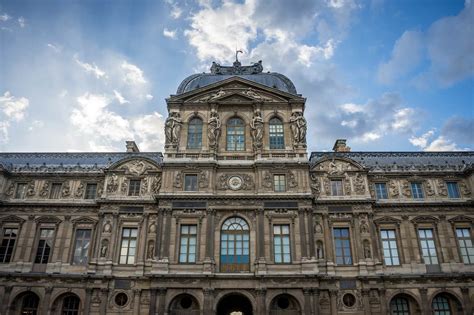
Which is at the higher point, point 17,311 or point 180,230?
point 180,230

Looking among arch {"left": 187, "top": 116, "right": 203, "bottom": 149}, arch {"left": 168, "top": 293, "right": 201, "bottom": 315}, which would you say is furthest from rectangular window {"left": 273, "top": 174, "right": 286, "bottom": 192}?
arch {"left": 168, "top": 293, "right": 201, "bottom": 315}

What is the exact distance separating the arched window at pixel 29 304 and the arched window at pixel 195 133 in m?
17.0

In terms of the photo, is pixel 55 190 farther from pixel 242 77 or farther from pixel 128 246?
pixel 242 77

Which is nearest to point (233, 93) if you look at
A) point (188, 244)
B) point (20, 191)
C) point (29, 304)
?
point (188, 244)

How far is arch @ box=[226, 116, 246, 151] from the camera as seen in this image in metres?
33.6

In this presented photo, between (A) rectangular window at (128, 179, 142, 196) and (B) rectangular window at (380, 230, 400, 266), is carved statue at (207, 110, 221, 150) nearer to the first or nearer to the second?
(A) rectangular window at (128, 179, 142, 196)

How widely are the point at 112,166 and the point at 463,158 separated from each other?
3258 cm

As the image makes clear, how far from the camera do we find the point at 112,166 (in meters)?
33.3

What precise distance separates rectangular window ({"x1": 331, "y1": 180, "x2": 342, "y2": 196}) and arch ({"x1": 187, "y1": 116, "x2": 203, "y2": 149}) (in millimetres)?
11683

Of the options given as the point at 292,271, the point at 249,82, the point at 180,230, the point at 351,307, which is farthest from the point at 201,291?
the point at 249,82

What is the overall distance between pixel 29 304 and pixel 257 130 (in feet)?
74.6

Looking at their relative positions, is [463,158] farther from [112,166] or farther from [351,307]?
[112,166]

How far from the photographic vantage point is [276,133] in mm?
33938

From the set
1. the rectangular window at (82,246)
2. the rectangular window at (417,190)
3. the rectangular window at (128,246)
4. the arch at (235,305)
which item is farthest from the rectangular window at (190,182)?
the rectangular window at (417,190)
